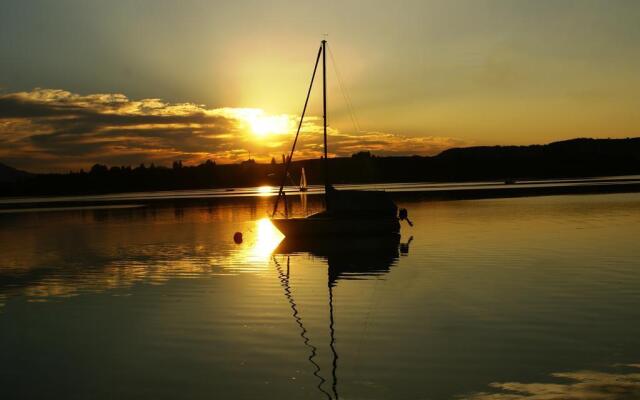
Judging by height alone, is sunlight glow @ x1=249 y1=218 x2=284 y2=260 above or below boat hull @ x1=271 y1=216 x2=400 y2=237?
below

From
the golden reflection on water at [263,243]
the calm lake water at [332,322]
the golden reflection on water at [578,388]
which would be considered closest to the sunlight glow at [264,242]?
the golden reflection on water at [263,243]

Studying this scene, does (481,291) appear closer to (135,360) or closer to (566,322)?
(566,322)

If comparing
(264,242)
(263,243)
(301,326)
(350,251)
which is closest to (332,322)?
(301,326)

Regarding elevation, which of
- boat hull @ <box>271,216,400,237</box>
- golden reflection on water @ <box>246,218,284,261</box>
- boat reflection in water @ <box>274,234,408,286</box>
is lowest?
boat reflection in water @ <box>274,234,408,286</box>

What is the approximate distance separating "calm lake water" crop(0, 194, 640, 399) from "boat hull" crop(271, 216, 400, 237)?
4664 millimetres

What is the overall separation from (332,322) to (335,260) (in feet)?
49.8

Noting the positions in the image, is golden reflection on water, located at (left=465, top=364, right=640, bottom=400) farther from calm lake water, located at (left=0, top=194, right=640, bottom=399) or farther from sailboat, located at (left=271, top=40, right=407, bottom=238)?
sailboat, located at (left=271, top=40, right=407, bottom=238)

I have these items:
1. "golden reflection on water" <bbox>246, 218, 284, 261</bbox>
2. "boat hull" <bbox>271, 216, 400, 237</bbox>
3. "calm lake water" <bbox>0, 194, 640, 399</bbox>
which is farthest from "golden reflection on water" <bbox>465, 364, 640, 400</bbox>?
"boat hull" <bbox>271, 216, 400, 237</bbox>

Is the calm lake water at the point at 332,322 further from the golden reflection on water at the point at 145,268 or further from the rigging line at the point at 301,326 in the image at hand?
the golden reflection on water at the point at 145,268

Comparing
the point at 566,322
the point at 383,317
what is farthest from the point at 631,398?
the point at 383,317

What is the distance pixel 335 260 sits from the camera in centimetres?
3334

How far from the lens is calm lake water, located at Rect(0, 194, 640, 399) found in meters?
12.5

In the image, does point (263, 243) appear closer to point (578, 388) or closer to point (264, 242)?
point (264, 242)

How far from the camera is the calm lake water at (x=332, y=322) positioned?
41.1 ft
